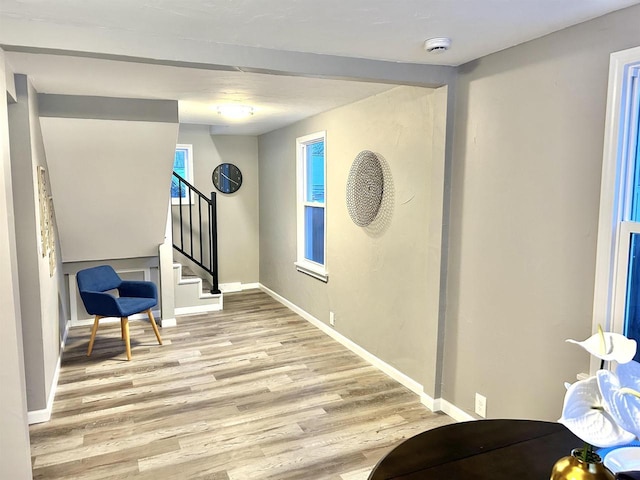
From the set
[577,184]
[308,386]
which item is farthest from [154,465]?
[577,184]

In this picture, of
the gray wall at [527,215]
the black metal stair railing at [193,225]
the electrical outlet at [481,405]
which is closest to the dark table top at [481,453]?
the gray wall at [527,215]

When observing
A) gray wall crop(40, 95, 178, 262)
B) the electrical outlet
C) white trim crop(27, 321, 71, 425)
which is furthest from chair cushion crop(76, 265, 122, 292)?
the electrical outlet

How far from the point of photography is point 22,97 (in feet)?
9.34

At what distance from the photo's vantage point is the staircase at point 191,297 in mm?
5316

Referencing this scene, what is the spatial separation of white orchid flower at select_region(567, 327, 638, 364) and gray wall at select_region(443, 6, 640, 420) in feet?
3.43

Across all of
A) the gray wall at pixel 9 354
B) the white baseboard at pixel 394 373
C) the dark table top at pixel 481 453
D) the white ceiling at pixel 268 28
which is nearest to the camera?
the dark table top at pixel 481 453

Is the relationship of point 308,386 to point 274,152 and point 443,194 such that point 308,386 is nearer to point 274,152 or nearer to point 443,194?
point 443,194

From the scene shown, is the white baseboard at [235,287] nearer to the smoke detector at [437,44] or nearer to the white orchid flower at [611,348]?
the smoke detector at [437,44]

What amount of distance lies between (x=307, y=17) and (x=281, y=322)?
12.1ft

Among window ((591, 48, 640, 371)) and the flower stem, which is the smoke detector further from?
the flower stem

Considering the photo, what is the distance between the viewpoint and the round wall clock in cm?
629

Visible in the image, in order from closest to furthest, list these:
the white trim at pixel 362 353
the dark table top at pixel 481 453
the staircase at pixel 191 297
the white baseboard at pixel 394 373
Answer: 1. the dark table top at pixel 481 453
2. the white baseboard at pixel 394 373
3. the white trim at pixel 362 353
4. the staircase at pixel 191 297

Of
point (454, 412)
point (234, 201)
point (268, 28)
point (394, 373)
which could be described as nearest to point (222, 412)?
point (394, 373)

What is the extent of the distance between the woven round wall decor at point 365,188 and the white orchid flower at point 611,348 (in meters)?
2.62
